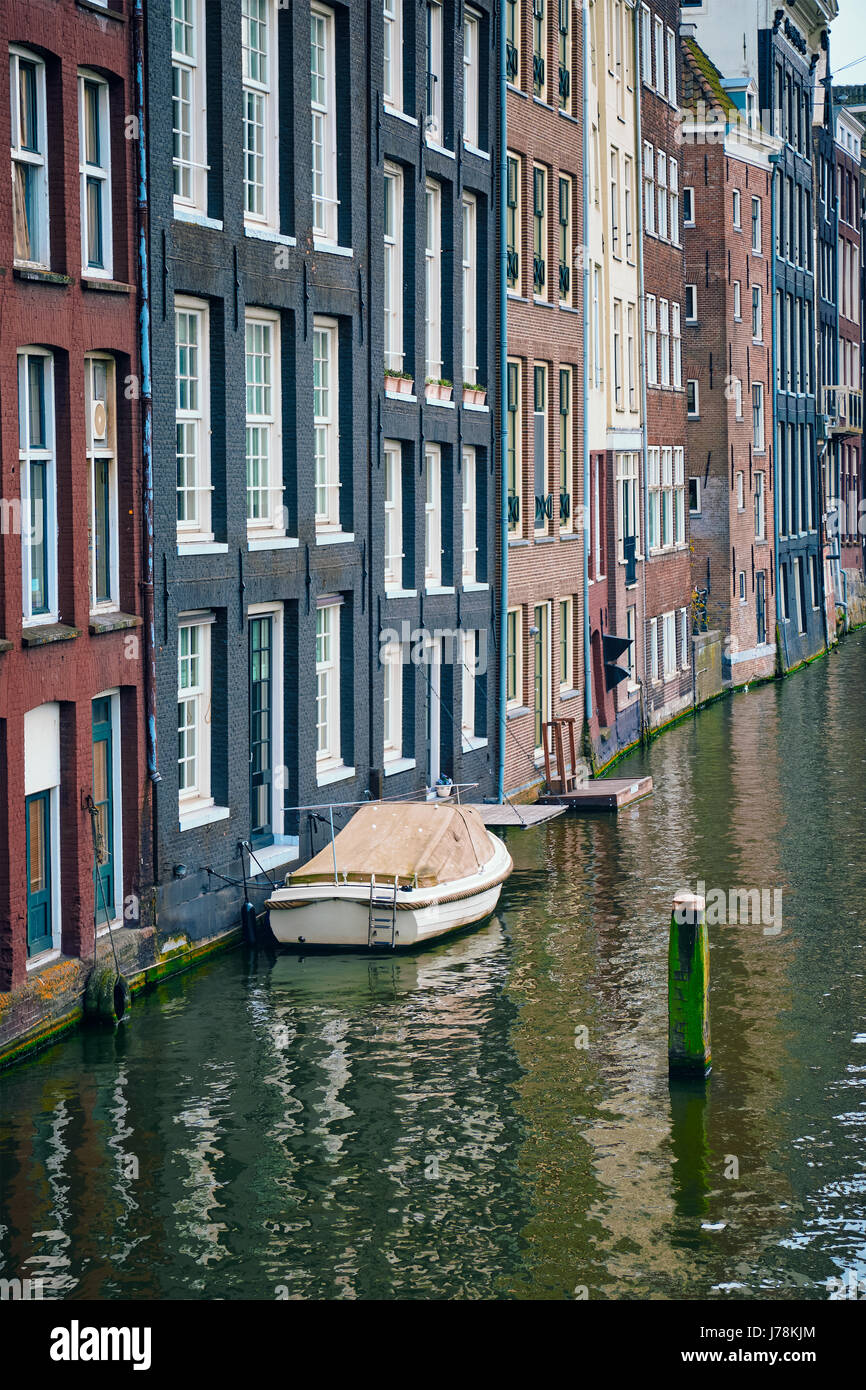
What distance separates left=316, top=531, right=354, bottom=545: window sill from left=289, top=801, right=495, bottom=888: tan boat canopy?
13.4ft

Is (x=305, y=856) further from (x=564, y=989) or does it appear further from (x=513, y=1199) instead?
(x=513, y=1199)

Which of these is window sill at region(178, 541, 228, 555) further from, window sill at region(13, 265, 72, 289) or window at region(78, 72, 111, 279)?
window sill at region(13, 265, 72, 289)

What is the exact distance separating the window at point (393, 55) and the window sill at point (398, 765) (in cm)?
1054

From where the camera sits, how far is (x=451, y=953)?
88.7ft

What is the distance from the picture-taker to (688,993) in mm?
21141

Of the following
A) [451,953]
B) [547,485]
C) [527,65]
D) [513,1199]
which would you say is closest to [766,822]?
[547,485]

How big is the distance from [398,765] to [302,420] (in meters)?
6.83

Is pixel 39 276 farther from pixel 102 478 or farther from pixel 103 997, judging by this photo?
pixel 103 997

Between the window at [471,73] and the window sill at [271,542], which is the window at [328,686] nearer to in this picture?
the window sill at [271,542]

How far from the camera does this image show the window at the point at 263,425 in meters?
28.3

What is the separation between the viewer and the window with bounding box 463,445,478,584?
38.2 metres

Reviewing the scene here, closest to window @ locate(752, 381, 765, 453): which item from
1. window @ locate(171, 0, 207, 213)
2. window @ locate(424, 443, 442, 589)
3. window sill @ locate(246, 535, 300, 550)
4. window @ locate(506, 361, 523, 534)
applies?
window @ locate(506, 361, 523, 534)

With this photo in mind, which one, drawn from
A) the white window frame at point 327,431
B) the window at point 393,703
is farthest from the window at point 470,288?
the white window frame at point 327,431

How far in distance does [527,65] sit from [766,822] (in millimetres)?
15630
